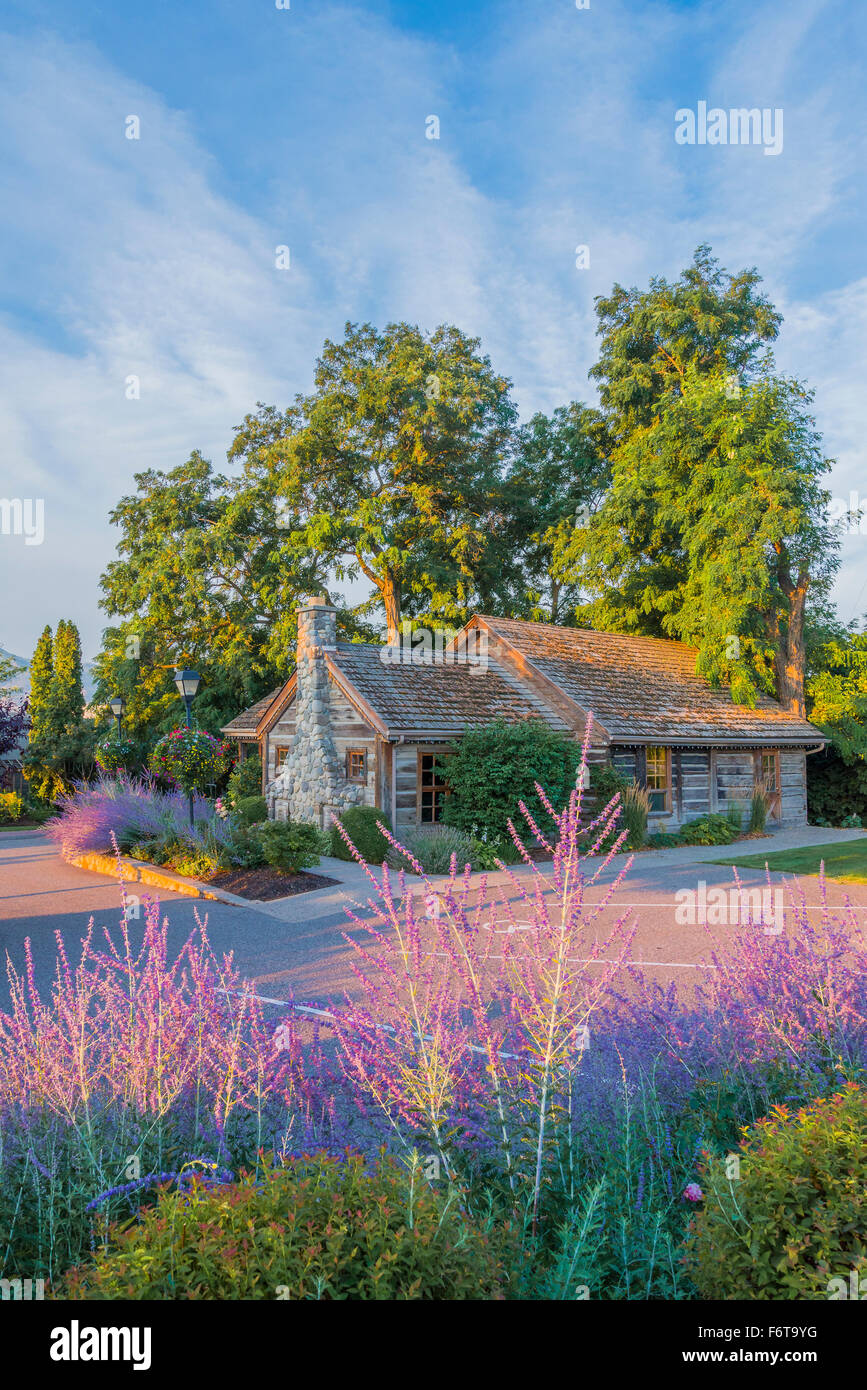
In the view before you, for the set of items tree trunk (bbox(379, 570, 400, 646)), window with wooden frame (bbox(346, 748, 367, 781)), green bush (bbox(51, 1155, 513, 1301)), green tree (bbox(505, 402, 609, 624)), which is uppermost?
green tree (bbox(505, 402, 609, 624))

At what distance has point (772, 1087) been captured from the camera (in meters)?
3.96

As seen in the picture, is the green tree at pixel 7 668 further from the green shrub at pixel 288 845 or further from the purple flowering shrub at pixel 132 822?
the green shrub at pixel 288 845

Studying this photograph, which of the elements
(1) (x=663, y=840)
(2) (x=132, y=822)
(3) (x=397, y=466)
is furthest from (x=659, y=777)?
(3) (x=397, y=466)

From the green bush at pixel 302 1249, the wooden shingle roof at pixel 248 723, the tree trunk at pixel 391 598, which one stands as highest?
the tree trunk at pixel 391 598

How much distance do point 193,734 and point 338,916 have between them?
7.21 metres

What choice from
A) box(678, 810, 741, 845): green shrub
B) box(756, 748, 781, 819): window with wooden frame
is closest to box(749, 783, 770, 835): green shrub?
box(756, 748, 781, 819): window with wooden frame

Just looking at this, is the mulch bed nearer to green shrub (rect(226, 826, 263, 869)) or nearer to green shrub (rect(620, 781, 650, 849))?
green shrub (rect(226, 826, 263, 869))

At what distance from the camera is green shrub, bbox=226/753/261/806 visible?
2445 cm

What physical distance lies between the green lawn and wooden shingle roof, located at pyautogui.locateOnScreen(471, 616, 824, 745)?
3.85 metres

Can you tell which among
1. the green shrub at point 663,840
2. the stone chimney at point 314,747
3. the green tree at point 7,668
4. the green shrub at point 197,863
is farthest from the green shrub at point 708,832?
the green tree at point 7,668

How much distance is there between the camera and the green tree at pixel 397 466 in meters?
31.2

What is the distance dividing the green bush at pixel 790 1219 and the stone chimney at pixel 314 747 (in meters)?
15.6
